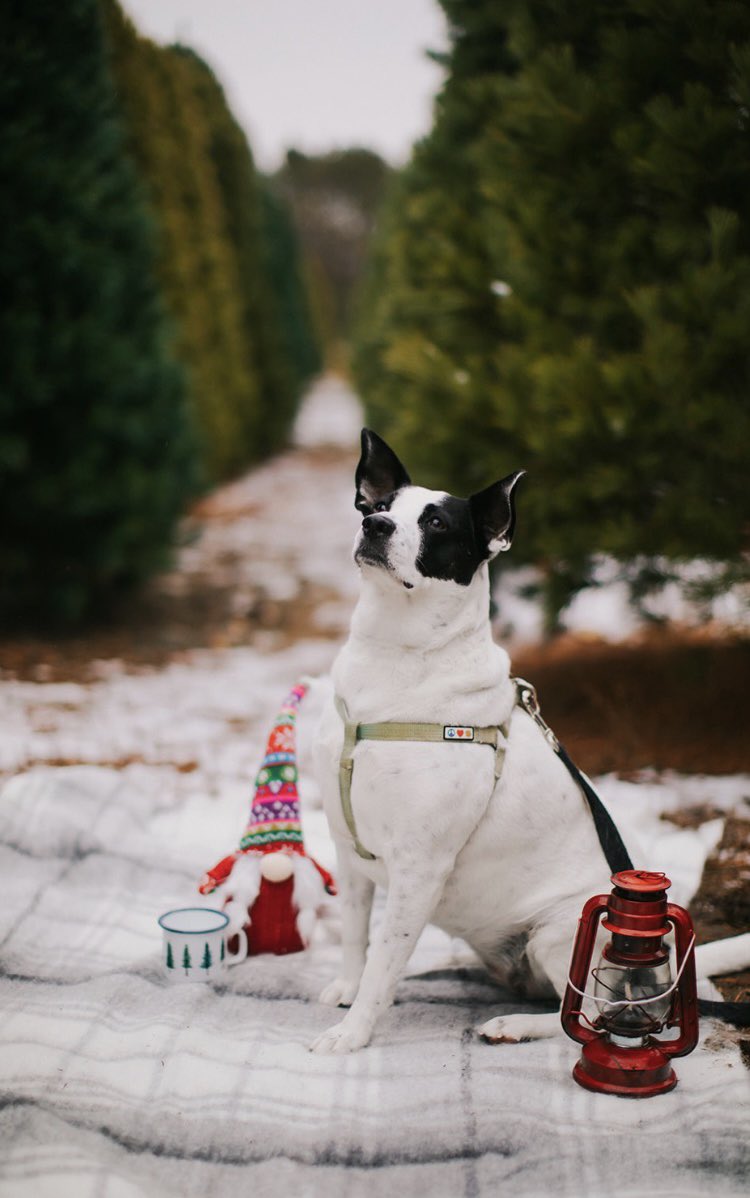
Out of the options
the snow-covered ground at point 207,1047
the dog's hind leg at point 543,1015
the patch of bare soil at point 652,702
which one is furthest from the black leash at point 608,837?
the patch of bare soil at point 652,702

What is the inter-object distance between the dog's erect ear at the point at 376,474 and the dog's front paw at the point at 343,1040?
4.41 feet

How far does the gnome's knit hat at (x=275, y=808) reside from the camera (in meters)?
3.19

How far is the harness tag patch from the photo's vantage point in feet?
8.25

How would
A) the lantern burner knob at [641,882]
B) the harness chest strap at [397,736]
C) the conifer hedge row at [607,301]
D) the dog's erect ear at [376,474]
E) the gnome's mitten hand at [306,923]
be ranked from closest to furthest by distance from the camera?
the lantern burner knob at [641,882]
the harness chest strap at [397,736]
the dog's erect ear at [376,474]
the gnome's mitten hand at [306,923]
the conifer hedge row at [607,301]

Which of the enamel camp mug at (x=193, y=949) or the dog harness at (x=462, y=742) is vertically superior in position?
the dog harness at (x=462, y=742)

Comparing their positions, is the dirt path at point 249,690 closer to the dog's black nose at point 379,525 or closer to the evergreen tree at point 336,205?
the dog's black nose at point 379,525

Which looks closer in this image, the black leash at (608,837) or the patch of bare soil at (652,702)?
the black leash at (608,837)

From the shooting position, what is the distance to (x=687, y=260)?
13.9 ft

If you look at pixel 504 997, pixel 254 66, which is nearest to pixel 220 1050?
pixel 504 997

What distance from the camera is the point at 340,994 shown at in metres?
2.83

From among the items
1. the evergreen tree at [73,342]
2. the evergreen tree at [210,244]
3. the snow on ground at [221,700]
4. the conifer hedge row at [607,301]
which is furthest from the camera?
the evergreen tree at [210,244]

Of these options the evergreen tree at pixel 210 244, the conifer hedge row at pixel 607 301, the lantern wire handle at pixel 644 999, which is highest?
the evergreen tree at pixel 210 244

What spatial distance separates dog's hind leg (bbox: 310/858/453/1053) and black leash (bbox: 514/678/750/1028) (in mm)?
451

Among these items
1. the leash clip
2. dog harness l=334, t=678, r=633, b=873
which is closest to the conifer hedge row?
the leash clip
